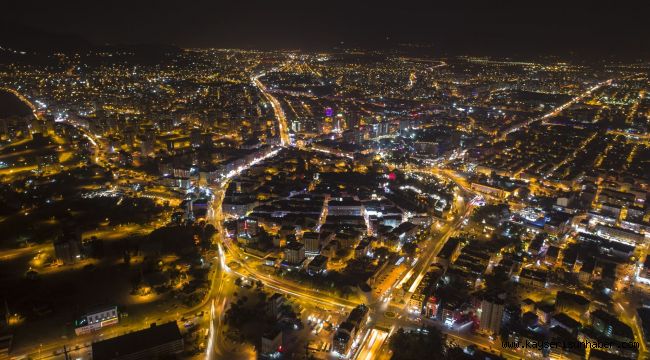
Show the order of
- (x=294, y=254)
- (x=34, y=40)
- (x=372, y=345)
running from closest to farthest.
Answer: (x=372, y=345), (x=294, y=254), (x=34, y=40)

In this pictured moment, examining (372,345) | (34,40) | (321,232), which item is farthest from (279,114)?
(34,40)

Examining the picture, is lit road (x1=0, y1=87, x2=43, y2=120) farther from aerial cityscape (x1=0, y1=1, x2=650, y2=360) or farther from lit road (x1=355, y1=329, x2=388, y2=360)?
lit road (x1=355, y1=329, x2=388, y2=360)

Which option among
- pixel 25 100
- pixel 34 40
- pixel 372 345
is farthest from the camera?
pixel 34 40

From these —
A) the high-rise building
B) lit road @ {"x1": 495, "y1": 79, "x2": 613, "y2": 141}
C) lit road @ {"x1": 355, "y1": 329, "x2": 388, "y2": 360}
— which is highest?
lit road @ {"x1": 495, "y1": 79, "x2": 613, "y2": 141}

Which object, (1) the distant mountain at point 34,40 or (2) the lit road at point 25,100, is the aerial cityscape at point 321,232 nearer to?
(2) the lit road at point 25,100

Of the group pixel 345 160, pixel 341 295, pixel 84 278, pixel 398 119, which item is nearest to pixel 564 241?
pixel 341 295

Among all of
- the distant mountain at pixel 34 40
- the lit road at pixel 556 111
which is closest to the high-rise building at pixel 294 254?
the lit road at pixel 556 111

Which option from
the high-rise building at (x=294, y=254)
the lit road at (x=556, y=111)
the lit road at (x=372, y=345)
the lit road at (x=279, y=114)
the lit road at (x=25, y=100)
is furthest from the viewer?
the lit road at (x=25, y=100)

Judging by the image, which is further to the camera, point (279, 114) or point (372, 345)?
point (279, 114)

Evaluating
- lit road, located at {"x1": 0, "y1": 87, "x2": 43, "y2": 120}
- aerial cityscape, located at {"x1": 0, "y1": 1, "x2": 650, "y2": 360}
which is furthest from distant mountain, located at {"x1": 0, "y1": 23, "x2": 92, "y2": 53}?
aerial cityscape, located at {"x1": 0, "y1": 1, "x2": 650, "y2": 360}

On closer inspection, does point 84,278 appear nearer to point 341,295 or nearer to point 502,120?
point 341,295

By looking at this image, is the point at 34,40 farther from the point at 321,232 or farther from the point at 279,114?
the point at 321,232
